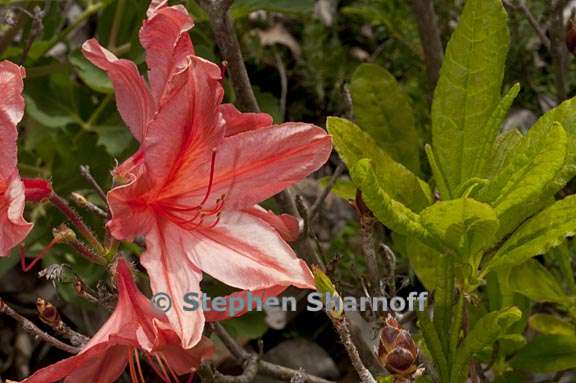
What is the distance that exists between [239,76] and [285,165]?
0.41m

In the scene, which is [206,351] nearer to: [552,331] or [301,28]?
[552,331]

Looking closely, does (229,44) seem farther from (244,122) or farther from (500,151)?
(500,151)

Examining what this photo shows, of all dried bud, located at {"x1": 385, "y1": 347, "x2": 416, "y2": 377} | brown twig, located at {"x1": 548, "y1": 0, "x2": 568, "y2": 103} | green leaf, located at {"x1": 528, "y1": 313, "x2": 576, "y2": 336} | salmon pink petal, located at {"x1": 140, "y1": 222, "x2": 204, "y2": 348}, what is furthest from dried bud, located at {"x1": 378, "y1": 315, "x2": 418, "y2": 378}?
brown twig, located at {"x1": 548, "y1": 0, "x2": 568, "y2": 103}

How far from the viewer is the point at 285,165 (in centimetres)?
124

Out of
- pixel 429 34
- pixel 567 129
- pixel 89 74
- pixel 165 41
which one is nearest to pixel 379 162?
pixel 567 129

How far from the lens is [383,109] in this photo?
5.36 ft

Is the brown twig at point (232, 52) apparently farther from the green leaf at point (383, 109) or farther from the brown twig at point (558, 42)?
Result: the brown twig at point (558, 42)

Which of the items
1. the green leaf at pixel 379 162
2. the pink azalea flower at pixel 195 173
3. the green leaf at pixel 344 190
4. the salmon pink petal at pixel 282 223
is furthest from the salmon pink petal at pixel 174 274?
the green leaf at pixel 344 190

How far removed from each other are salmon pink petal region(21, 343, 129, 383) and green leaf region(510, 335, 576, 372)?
796mm

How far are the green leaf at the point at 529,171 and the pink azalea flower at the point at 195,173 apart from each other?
0.27 meters

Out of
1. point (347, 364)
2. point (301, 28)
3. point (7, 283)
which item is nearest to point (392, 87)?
point (347, 364)

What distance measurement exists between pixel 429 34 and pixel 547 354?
70 cm

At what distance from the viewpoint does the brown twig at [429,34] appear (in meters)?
2.01

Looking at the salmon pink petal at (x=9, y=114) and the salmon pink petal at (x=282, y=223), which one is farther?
the salmon pink petal at (x=282, y=223)
